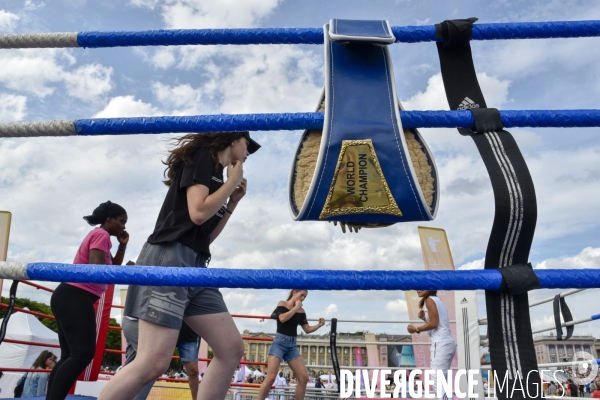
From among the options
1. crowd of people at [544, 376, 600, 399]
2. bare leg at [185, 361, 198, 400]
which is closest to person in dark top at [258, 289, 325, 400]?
bare leg at [185, 361, 198, 400]

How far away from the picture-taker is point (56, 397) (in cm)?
219

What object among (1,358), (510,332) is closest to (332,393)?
(510,332)

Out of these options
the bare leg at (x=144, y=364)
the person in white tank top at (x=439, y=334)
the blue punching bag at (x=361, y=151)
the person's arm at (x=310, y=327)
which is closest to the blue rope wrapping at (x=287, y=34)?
the blue punching bag at (x=361, y=151)

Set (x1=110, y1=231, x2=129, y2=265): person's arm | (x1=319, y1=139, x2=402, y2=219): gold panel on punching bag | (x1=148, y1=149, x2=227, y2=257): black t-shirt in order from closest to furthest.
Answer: (x1=319, y1=139, x2=402, y2=219): gold panel on punching bag, (x1=148, y1=149, x2=227, y2=257): black t-shirt, (x1=110, y1=231, x2=129, y2=265): person's arm

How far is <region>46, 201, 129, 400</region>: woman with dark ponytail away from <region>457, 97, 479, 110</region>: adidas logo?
1.84 metres

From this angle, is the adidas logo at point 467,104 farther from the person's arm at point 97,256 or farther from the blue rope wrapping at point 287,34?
the person's arm at point 97,256

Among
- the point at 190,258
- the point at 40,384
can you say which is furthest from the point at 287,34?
the point at 40,384

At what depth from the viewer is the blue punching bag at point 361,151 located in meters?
1.06

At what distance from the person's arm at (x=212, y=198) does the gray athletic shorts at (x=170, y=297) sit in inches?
6.5

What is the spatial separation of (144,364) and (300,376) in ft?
10.7

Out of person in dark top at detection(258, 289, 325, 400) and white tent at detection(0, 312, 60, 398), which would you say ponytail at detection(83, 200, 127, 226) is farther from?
white tent at detection(0, 312, 60, 398)

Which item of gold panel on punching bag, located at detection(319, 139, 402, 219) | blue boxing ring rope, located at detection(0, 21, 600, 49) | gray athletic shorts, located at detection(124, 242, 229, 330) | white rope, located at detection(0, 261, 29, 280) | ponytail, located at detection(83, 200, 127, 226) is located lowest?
white rope, located at detection(0, 261, 29, 280)

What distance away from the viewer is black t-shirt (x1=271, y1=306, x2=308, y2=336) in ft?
15.6

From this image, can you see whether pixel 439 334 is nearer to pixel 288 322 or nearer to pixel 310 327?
pixel 310 327
